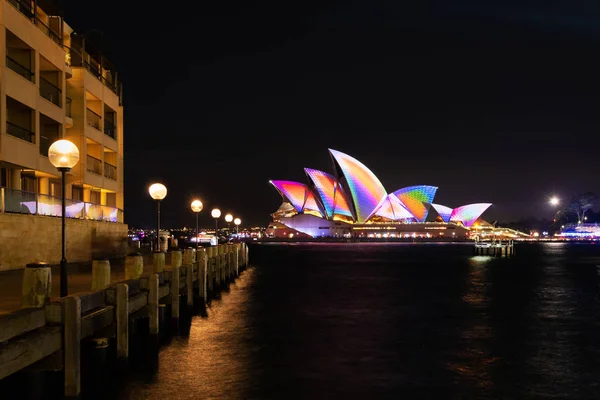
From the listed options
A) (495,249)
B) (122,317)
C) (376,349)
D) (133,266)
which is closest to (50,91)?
(133,266)

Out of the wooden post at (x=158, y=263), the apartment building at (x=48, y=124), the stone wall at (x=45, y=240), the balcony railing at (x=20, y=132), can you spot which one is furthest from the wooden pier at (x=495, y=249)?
the wooden post at (x=158, y=263)

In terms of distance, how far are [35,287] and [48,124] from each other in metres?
22.1

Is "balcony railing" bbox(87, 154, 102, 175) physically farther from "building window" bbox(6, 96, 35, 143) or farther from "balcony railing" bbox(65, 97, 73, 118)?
"building window" bbox(6, 96, 35, 143)

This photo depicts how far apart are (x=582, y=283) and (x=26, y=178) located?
3011 centimetres

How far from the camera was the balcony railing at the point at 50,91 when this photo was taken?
29.5 meters

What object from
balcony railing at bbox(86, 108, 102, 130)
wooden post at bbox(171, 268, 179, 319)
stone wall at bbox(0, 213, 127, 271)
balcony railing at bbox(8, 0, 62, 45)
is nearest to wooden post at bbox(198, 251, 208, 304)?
wooden post at bbox(171, 268, 179, 319)

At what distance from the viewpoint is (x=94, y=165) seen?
121 ft

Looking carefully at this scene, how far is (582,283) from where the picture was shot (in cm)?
3975

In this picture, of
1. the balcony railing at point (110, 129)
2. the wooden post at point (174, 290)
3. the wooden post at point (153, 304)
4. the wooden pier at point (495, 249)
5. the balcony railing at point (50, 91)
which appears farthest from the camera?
the wooden pier at point (495, 249)

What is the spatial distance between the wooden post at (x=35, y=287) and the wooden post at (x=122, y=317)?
2618 millimetres

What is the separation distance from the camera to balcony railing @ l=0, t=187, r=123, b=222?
73.5 feet

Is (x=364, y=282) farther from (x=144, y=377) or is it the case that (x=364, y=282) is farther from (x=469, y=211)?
(x=469, y=211)

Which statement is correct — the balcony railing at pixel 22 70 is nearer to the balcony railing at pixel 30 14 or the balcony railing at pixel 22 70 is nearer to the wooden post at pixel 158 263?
the balcony railing at pixel 30 14

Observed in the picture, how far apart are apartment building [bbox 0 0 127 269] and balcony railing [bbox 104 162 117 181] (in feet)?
0.19
